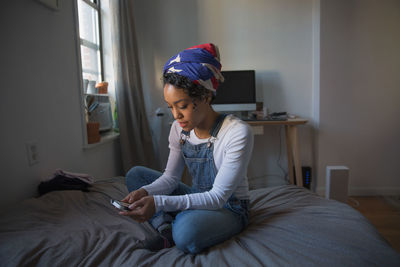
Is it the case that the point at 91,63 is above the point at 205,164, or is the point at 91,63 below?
above

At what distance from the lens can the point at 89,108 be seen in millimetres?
2014

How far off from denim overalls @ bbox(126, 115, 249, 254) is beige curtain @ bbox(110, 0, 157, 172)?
44.6 inches

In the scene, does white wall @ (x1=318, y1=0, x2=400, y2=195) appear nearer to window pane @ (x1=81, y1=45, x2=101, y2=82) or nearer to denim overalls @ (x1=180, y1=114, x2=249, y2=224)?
denim overalls @ (x1=180, y1=114, x2=249, y2=224)

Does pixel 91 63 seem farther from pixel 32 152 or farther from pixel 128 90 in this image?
pixel 32 152

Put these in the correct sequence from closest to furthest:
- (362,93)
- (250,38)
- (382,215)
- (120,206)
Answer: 1. (120,206)
2. (382,215)
3. (362,93)
4. (250,38)

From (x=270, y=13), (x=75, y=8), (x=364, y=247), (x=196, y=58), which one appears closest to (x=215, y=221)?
(x=364, y=247)

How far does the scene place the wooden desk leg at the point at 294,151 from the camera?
95.0 inches

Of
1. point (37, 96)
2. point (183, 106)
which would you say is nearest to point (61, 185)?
point (37, 96)

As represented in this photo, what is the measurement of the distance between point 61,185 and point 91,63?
1301 millimetres

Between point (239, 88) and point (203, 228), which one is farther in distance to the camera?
point (239, 88)

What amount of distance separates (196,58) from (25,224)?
873 mm

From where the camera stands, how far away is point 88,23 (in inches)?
90.5

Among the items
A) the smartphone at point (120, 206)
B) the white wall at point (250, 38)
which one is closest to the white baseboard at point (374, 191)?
the white wall at point (250, 38)

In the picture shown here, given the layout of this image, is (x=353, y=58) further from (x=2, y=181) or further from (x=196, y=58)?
(x=2, y=181)
